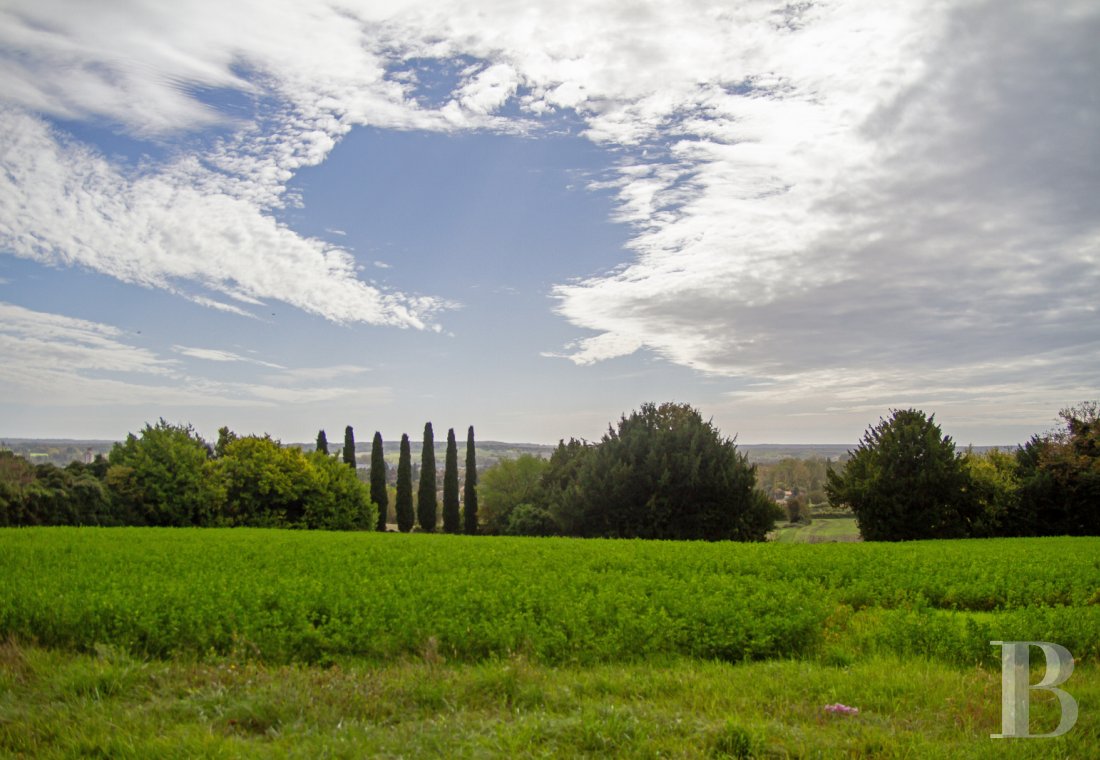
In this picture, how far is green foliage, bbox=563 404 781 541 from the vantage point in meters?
28.0

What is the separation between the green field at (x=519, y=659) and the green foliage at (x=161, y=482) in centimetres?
1925

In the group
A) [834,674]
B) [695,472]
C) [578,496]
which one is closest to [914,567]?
[834,674]

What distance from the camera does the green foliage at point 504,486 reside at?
48.8 metres

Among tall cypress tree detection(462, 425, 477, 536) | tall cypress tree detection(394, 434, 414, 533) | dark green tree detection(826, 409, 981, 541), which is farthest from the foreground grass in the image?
tall cypress tree detection(394, 434, 414, 533)

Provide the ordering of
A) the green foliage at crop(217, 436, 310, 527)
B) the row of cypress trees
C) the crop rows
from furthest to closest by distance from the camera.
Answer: the row of cypress trees → the green foliage at crop(217, 436, 310, 527) → the crop rows

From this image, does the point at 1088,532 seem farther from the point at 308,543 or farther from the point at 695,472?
the point at 308,543

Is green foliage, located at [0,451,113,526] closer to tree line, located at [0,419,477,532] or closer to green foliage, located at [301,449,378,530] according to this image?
tree line, located at [0,419,477,532]

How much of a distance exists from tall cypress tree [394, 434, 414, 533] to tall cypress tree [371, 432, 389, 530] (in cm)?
129

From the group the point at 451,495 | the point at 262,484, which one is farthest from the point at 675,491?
the point at 451,495

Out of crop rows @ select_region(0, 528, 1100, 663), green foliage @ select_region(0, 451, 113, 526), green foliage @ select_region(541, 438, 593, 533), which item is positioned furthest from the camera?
green foliage @ select_region(541, 438, 593, 533)

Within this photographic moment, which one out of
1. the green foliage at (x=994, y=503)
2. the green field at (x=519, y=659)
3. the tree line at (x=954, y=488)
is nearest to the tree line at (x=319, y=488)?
the tree line at (x=954, y=488)

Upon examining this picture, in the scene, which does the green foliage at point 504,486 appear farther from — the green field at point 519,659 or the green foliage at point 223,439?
the green field at point 519,659

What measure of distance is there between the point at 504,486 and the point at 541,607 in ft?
142

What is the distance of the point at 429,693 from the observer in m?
5.55
